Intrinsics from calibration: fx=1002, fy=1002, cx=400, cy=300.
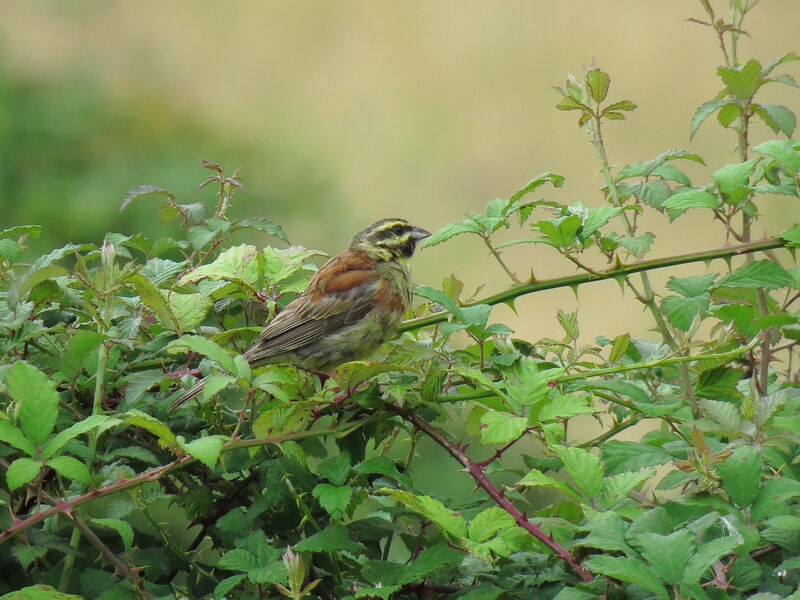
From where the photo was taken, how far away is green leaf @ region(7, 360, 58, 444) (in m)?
1.42

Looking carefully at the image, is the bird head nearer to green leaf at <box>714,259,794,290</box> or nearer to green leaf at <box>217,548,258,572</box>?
green leaf at <box>714,259,794,290</box>

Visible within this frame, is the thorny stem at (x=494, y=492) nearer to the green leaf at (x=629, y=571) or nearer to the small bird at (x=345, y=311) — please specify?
the green leaf at (x=629, y=571)

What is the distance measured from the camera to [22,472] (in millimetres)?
1366

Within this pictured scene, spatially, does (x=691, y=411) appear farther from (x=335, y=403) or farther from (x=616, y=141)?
(x=616, y=141)

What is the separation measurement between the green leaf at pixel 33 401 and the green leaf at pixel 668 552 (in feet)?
2.73

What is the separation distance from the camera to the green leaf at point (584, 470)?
1376 mm

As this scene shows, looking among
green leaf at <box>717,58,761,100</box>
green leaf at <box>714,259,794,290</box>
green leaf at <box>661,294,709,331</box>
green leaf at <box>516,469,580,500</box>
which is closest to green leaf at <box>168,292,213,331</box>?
green leaf at <box>516,469,580,500</box>

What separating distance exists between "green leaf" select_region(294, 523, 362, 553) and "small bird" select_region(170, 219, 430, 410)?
95cm

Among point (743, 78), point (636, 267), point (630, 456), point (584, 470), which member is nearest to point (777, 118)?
point (743, 78)

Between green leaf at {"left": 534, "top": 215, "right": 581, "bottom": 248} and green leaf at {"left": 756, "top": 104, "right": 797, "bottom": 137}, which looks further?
green leaf at {"left": 756, "top": 104, "right": 797, "bottom": 137}

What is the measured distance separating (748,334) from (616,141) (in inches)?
226

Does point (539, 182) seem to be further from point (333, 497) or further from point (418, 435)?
point (333, 497)

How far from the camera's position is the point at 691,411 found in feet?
5.55

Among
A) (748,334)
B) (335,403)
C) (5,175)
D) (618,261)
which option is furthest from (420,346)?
(5,175)
